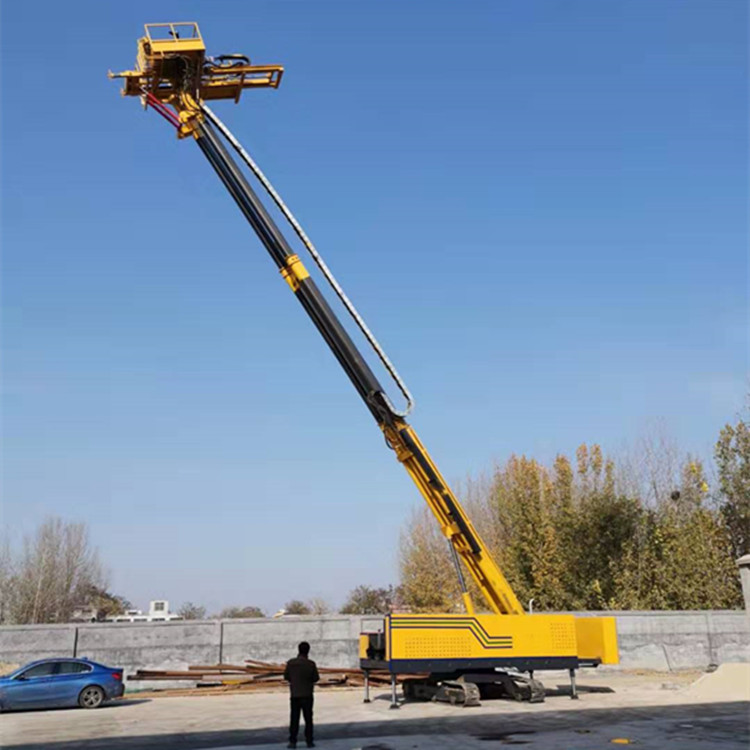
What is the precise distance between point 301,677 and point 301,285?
8628 millimetres

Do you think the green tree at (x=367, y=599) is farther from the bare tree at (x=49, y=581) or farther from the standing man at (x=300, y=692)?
the standing man at (x=300, y=692)

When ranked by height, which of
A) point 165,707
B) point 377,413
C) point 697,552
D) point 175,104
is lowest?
point 165,707

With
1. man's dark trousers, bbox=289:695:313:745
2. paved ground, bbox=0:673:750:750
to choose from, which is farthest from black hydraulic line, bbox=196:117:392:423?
man's dark trousers, bbox=289:695:313:745

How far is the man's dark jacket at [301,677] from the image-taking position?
11812mm

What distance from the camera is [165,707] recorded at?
58.3 feet

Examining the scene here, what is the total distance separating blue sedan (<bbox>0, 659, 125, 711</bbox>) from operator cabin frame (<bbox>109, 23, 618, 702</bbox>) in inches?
250

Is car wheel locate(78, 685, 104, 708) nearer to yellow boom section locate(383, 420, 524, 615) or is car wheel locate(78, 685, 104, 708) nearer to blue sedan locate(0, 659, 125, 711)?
blue sedan locate(0, 659, 125, 711)

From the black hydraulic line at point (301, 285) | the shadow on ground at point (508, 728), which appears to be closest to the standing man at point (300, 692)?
the shadow on ground at point (508, 728)

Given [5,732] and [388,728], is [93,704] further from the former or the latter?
[388,728]

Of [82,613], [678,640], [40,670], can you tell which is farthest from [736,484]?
[82,613]

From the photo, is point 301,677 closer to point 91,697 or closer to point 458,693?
point 458,693

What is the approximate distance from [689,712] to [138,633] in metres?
15.3

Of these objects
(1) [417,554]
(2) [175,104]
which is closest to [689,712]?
(2) [175,104]

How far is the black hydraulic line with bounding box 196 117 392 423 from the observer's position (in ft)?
55.8
